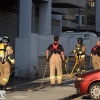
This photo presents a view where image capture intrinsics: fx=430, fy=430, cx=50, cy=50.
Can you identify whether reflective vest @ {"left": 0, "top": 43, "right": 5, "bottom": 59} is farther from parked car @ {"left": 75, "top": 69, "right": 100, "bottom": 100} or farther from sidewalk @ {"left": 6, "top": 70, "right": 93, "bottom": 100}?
parked car @ {"left": 75, "top": 69, "right": 100, "bottom": 100}

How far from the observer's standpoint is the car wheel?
1316 cm

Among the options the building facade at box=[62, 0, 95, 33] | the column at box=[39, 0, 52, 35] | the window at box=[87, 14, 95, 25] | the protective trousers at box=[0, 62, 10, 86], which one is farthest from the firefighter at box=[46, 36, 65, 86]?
the window at box=[87, 14, 95, 25]

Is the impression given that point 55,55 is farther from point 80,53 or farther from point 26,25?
point 26,25

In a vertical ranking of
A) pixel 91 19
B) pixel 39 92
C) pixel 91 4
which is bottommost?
pixel 39 92

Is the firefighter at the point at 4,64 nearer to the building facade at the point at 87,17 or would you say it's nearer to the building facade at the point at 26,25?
the building facade at the point at 26,25

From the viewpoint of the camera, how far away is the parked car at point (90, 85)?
1319cm

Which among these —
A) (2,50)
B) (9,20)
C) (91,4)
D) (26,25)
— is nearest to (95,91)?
(2,50)

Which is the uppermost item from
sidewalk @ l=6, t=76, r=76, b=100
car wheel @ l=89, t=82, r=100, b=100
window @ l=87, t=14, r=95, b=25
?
window @ l=87, t=14, r=95, b=25

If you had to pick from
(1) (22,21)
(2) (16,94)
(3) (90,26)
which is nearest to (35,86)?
(2) (16,94)

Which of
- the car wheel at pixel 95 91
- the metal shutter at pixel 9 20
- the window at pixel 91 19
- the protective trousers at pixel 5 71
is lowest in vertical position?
the car wheel at pixel 95 91

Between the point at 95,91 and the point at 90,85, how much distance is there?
0.24 meters

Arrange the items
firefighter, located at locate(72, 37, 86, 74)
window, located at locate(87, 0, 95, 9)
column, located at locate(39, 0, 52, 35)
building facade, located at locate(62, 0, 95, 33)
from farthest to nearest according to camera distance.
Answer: window, located at locate(87, 0, 95, 9) < building facade, located at locate(62, 0, 95, 33) < column, located at locate(39, 0, 52, 35) < firefighter, located at locate(72, 37, 86, 74)

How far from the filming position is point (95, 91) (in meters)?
13.2

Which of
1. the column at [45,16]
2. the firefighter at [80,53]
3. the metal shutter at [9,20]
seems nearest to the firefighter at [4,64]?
the firefighter at [80,53]
